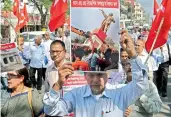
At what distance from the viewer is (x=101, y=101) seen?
3.48 m

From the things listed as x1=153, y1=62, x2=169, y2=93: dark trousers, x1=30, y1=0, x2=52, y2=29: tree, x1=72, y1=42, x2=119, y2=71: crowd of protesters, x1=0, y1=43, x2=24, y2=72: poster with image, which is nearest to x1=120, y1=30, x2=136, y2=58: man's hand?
x1=72, y1=42, x2=119, y2=71: crowd of protesters

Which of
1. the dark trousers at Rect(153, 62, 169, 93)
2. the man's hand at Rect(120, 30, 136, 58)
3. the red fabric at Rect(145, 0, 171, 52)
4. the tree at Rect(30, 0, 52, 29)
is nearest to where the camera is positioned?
the man's hand at Rect(120, 30, 136, 58)

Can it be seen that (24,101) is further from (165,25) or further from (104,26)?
(165,25)

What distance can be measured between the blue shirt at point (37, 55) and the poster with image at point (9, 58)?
793 cm

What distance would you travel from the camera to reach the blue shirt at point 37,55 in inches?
459

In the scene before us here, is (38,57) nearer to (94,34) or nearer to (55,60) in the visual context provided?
(55,60)

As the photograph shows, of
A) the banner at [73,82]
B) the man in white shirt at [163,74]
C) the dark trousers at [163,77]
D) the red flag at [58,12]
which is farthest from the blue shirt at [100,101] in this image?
the dark trousers at [163,77]

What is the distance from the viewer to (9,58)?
367 cm

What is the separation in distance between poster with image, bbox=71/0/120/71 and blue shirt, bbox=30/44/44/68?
7914 mm

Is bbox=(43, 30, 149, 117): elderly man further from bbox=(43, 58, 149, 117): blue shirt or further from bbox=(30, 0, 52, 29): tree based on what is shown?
bbox=(30, 0, 52, 29): tree

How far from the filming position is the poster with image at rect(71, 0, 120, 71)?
142 inches

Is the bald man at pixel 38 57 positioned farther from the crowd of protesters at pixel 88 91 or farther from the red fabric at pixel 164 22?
the crowd of protesters at pixel 88 91

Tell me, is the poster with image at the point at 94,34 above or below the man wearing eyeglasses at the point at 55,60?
above

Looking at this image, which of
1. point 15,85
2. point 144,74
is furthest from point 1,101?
point 144,74
